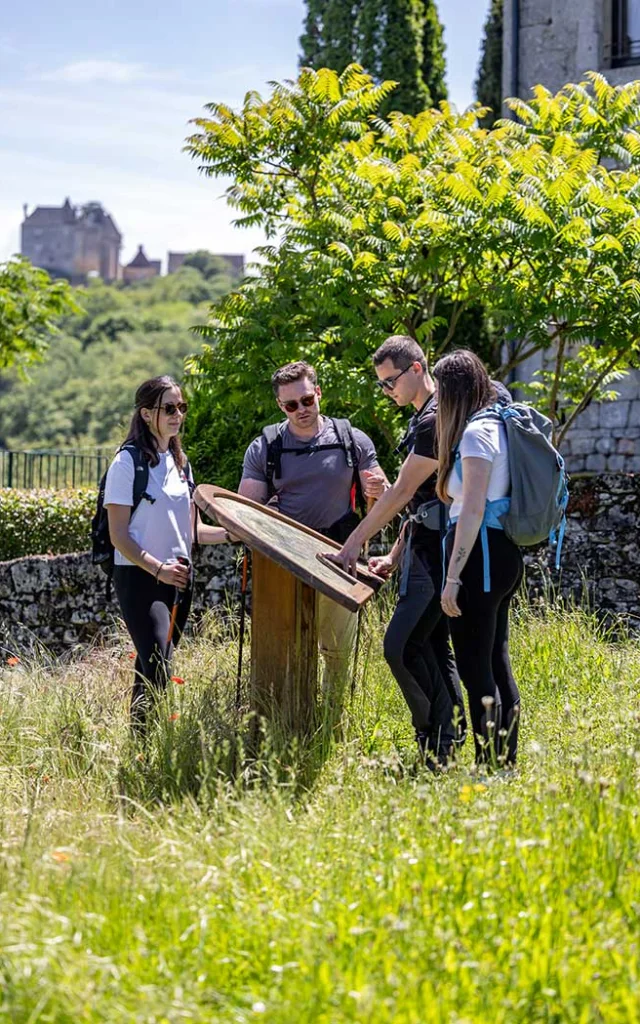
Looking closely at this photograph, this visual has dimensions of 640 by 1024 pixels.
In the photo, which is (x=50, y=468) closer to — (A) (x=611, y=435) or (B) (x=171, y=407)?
(A) (x=611, y=435)

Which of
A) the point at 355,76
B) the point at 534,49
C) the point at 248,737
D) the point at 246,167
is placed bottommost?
the point at 248,737

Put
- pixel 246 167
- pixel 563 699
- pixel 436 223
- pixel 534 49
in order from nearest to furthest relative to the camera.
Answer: pixel 563 699 → pixel 436 223 → pixel 246 167 → pixel 534 49

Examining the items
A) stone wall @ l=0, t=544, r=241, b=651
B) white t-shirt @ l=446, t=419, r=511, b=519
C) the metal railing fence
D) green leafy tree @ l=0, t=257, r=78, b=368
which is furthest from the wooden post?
green leafy tree @ l=0, t=257, r=78, b=368

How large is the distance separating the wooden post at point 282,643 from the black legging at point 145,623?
0.47 metres

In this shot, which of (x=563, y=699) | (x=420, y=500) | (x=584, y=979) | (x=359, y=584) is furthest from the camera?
(x=563, y=699)

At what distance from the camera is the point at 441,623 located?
5605 mm

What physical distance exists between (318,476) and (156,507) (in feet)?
2.79

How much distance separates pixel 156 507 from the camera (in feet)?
19.3

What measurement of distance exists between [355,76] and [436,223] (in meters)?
2.08

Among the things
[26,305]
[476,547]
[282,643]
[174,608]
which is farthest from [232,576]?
[26,305]

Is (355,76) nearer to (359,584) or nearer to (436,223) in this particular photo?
(436,223)

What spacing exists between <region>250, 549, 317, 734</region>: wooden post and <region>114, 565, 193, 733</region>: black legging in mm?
466

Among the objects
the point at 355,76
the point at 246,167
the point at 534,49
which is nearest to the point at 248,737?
the point at 246,167

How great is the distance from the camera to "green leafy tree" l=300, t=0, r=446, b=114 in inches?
914
